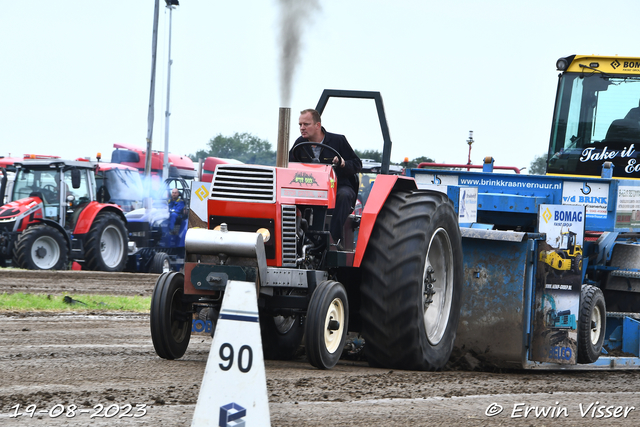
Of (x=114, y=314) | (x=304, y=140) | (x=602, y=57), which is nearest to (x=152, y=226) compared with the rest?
(x=114, y=314)

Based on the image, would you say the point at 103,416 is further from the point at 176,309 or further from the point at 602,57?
the point at 602,57

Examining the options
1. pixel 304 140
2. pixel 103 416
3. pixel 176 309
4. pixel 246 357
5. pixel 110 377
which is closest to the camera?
pixel 246 357

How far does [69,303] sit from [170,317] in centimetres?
582

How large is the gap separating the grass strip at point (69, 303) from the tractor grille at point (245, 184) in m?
5.40

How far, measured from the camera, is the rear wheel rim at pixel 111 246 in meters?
17.4

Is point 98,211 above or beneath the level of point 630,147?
beneath

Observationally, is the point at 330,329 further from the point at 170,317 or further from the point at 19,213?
the point at 19,213

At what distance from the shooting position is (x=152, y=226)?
19.0 meters

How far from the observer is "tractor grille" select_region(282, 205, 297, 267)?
5.74 m

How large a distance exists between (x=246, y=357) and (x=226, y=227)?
6.08 feet

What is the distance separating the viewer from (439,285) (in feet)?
22.2

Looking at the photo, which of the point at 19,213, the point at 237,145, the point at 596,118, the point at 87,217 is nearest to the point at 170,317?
the point at 596,118

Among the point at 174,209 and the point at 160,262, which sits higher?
the point at 174,209

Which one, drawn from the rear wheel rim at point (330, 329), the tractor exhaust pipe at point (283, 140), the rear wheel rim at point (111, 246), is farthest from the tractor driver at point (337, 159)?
the rear wheel rim at point (111, 246)
